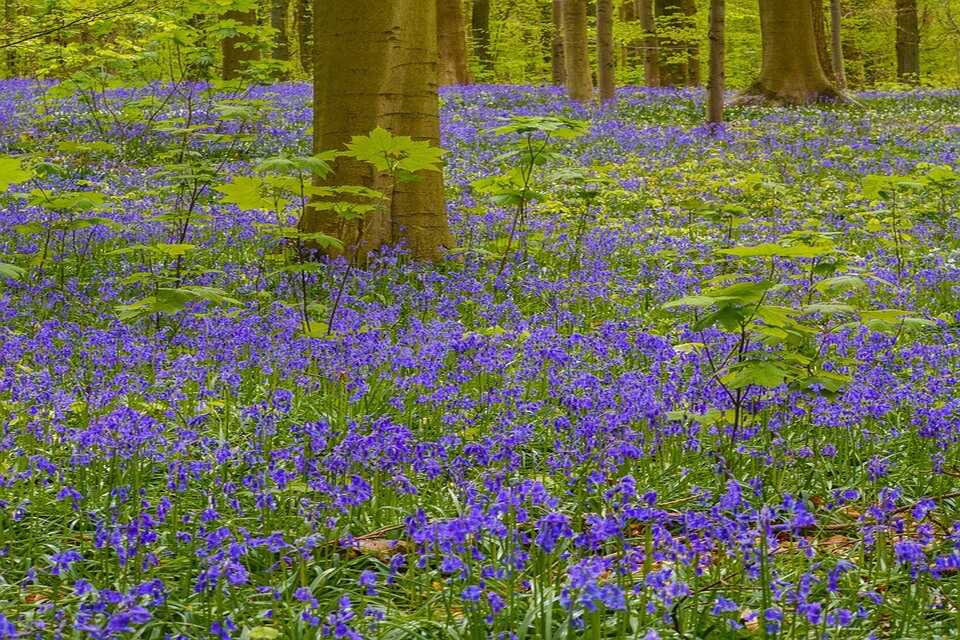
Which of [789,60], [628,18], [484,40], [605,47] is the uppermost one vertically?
[628,18]

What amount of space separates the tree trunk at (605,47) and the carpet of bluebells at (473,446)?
32.7 ft

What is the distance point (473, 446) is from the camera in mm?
2834

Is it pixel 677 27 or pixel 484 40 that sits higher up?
pixel 484 40

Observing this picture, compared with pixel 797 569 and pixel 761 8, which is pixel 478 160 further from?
pixel 797 569

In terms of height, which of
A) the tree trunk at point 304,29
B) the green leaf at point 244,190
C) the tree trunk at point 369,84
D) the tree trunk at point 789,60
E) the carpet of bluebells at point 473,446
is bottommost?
the carpet of bluebells at point 473,446

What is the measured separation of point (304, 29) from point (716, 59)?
85.2 ft

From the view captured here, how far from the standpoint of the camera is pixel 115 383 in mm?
4168

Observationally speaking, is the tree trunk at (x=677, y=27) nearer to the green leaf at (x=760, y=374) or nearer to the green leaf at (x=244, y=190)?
the green leaf at (x=244, y=190)

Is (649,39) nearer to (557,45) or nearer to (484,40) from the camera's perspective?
(557,45)

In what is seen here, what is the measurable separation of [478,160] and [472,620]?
1186 cm

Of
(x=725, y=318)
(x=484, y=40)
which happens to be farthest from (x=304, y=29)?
(x=725, y=318)

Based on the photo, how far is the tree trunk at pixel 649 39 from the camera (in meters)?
23.4

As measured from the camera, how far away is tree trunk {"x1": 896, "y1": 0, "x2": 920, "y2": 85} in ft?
105

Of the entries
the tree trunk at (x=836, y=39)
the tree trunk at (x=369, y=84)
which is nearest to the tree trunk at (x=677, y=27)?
the tree trunk at (x=836, y=39)
